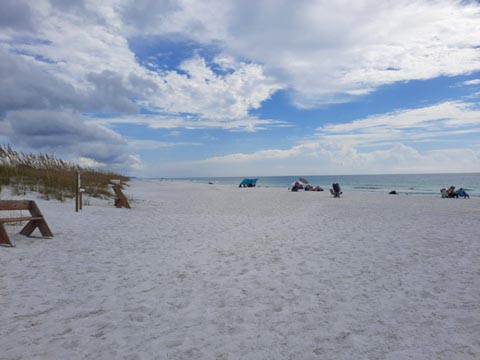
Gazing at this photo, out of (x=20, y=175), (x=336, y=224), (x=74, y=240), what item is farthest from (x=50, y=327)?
(x=20, y=175)

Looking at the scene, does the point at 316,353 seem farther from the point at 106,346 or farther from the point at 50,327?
the point at 50,327

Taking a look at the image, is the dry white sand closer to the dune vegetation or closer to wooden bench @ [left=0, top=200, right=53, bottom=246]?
wooden bench @ [left=0, top=200, right=53, bottom=246]

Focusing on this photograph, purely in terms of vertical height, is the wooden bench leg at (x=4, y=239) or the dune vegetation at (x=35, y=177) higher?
the dune vegetation at (x=35, y=177)

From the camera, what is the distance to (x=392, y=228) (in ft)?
31.7

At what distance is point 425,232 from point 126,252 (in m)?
7.60

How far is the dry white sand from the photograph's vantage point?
3.10 meters

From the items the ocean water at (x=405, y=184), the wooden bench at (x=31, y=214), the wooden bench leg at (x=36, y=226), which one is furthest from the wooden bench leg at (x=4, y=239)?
the ocean water at (x=405, y=184)

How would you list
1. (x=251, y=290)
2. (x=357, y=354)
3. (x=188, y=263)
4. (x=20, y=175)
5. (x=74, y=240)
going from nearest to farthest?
(x=357, y=354), (x=251, y=290), (x=188, y=263), (x=74, y=240), (x=20, y=175)

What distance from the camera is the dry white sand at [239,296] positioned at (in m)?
3.10

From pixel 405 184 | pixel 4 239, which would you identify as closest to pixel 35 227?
pixel 4 239

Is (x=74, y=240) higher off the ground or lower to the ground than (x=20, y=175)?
lower

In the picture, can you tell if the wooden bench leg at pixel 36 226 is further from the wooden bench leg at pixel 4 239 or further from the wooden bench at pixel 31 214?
the wooden bench leg at pixel 4 239

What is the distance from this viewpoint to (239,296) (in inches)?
171

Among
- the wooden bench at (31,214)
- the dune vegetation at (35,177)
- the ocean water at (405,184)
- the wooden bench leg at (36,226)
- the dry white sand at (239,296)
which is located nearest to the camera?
the dry white sand at (239,296)
